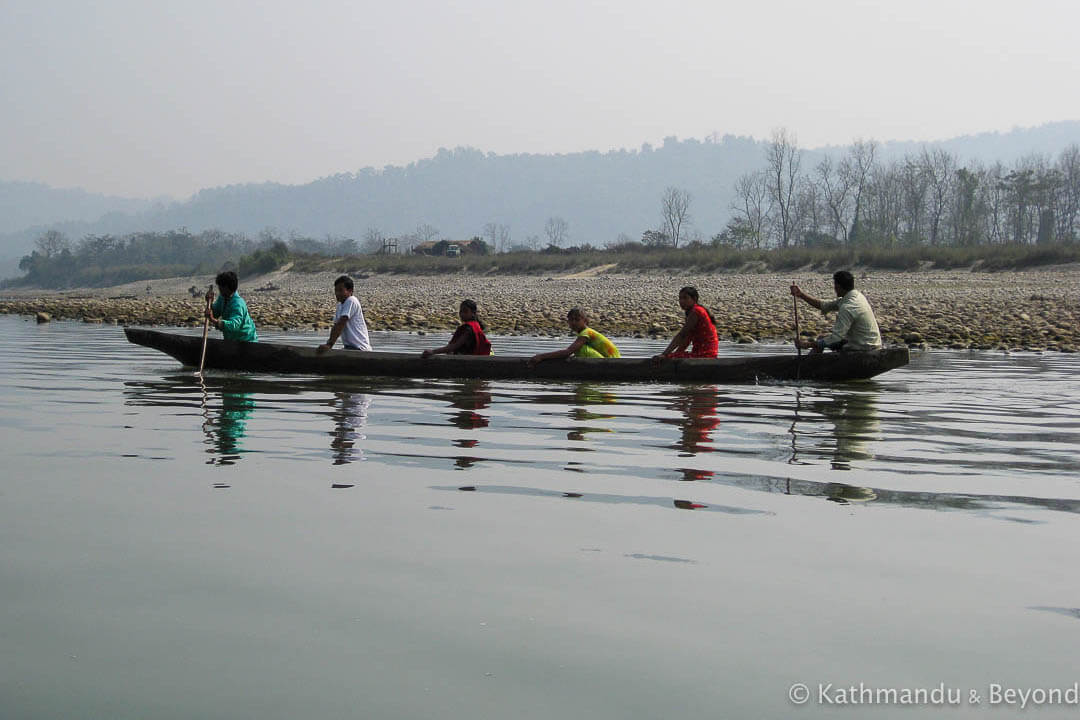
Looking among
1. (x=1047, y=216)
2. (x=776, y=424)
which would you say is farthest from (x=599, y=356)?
(x=1047, y=216)

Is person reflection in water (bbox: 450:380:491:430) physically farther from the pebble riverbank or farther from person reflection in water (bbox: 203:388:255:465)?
the pebble riverbank

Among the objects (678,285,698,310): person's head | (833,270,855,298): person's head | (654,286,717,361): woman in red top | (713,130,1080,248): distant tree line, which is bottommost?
(654,286,717,361): woman in red top

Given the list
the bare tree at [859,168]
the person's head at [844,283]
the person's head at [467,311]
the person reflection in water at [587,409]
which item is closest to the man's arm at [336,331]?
the person's head at [467,311]

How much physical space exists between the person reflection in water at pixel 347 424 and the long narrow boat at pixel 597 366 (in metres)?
1.21

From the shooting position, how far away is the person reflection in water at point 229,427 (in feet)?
21.8

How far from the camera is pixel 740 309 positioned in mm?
25609

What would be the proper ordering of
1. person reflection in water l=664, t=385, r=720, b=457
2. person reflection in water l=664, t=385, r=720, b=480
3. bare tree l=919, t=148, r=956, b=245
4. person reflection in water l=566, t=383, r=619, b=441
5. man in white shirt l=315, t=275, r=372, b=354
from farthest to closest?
bare tree l=919, t=148, r=956, b=245, man in white shirt l=315, t=275, r=372, b=354, person reflection in water l=566, t=383, r=619, b=441, person reflection in water l=664, t=385, r=720, b=457, person reflection in water l=664, t=385, r=720, b=480

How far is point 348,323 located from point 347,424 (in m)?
4.18

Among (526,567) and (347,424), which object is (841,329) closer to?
(347,424)

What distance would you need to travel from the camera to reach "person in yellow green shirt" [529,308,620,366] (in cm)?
1123

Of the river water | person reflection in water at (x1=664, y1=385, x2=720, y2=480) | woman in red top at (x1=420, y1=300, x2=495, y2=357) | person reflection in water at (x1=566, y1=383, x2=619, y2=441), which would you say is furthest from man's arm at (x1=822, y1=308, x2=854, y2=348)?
woman in red top at (x1=420, y1=300, x2=495, y2=357)

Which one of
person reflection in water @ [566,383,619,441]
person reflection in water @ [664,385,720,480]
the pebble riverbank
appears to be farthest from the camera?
the pebble riverbank

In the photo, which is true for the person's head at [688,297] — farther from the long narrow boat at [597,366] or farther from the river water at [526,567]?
the river water at [526,567]

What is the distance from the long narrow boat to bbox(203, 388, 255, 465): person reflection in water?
146cm
